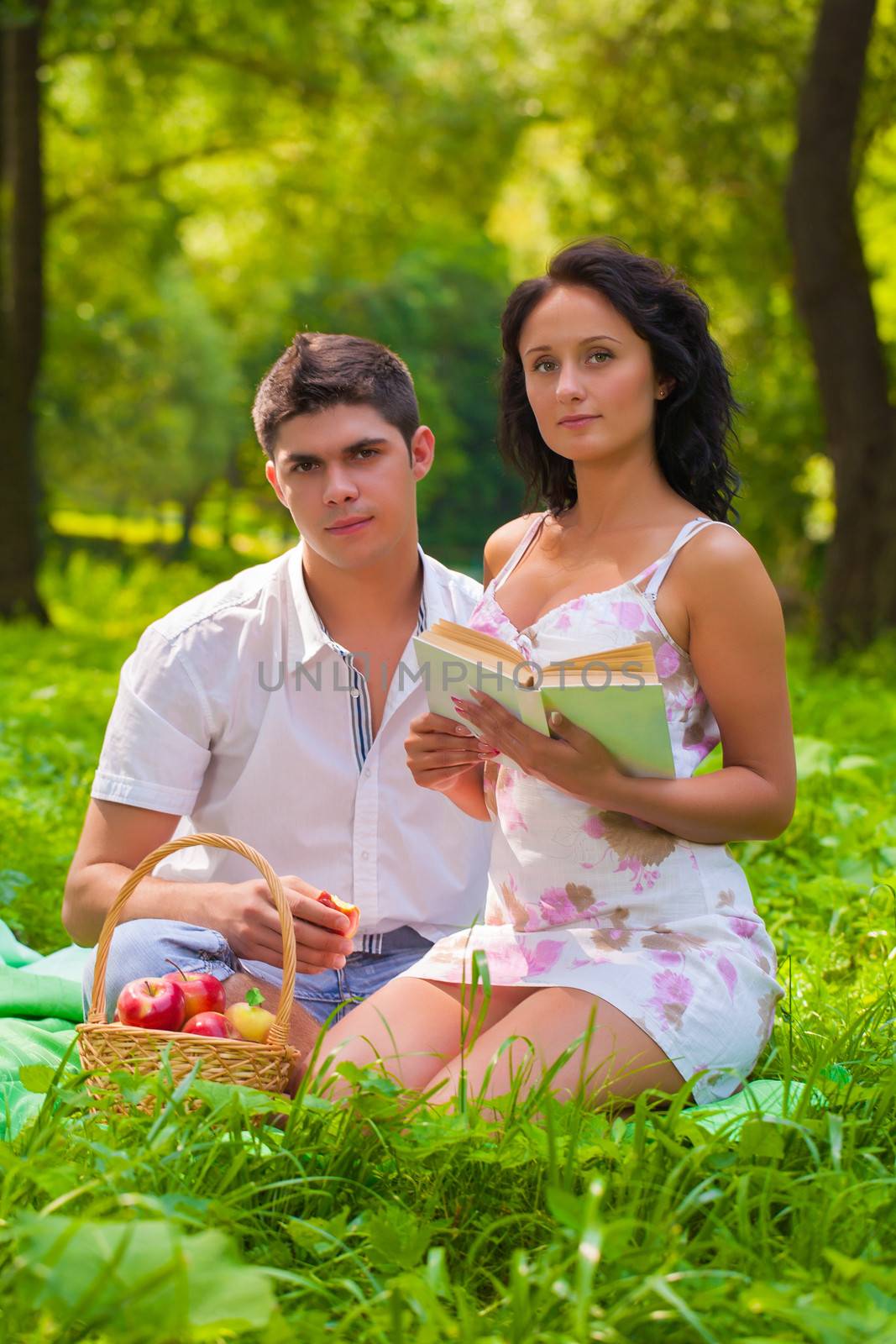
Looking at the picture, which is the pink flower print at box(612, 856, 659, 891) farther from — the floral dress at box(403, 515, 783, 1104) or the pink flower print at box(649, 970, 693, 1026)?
the pink flower print at box(649, 970, 693, 1026)

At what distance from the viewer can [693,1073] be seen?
2664 millimetres

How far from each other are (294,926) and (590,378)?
132 cm

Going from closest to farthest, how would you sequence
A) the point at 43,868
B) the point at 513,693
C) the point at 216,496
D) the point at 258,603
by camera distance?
the point at 513,693 → the point at 258,603 → the point at 43,868 → the point at 216,496

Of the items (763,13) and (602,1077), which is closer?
(602,1077)

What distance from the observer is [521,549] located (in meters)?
3.22

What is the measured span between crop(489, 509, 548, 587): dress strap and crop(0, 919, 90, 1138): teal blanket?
1.55 m

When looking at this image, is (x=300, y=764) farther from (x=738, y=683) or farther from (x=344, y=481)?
(x=738, y=683)

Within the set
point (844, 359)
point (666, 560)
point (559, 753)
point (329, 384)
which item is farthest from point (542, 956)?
point (844, 359)

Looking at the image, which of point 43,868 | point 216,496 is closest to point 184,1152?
point 43,868

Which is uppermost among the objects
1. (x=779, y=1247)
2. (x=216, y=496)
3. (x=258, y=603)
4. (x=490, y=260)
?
(x=490, y=260)

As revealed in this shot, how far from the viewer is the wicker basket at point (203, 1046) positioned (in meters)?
2.58

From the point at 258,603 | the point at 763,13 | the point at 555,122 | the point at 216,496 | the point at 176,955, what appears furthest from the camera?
the point at 216,496

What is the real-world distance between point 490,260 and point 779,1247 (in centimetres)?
3591

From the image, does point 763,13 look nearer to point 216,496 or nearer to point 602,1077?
point 602,1077
